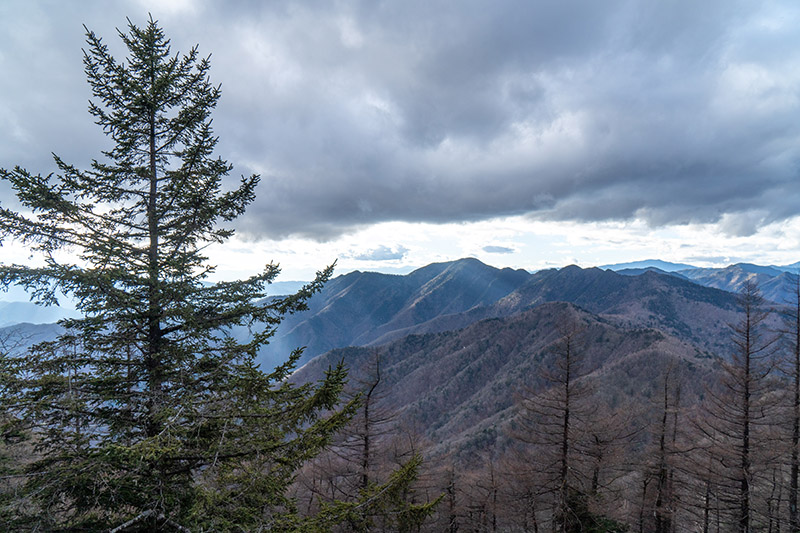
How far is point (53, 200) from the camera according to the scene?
646 centimetres

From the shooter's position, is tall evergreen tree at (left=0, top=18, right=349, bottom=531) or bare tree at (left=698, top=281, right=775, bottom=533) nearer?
tall evergreen tree at (left=0, top=18, right=349, bottom=531)

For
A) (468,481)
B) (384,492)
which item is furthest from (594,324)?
(384,492)

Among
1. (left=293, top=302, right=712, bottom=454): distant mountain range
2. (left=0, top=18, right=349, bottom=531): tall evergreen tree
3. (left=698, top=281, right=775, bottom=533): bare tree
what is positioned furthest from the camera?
(left=293, top=302, right=712, bottom=454): distant mountain range

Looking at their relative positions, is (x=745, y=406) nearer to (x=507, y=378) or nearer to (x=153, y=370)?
(x=153, y=370)

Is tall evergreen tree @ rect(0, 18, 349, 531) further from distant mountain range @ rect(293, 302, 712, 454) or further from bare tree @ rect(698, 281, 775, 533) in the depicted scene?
distant mountain range @ rect(293, 302, 712, 454)

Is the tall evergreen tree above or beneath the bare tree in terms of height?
above

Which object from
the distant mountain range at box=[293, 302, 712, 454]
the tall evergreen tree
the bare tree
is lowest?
the distant mountain range at box=[293, 302, 712, 454]

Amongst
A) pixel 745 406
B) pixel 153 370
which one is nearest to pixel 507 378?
pixel 745 406

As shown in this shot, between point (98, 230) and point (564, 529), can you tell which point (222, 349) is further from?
point (564, 529)

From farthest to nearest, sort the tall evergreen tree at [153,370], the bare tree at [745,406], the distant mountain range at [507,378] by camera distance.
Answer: the distant mountain range at [507,378] < the bare tree at [745,406] < the tall evergreen tree at [153,370]

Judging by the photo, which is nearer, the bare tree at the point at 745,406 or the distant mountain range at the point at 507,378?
the bare tree at the point at 745,406

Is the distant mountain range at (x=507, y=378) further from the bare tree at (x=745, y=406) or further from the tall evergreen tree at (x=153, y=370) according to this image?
the tall evergreen tree at (x=153, y=370)

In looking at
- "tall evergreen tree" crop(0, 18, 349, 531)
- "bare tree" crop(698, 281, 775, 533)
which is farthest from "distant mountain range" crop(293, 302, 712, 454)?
"tall evergreen tree" crop(0, 18, 349, 531)

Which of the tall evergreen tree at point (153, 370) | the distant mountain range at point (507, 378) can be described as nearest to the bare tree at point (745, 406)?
the tall evergreen tree at point (153, 370)
